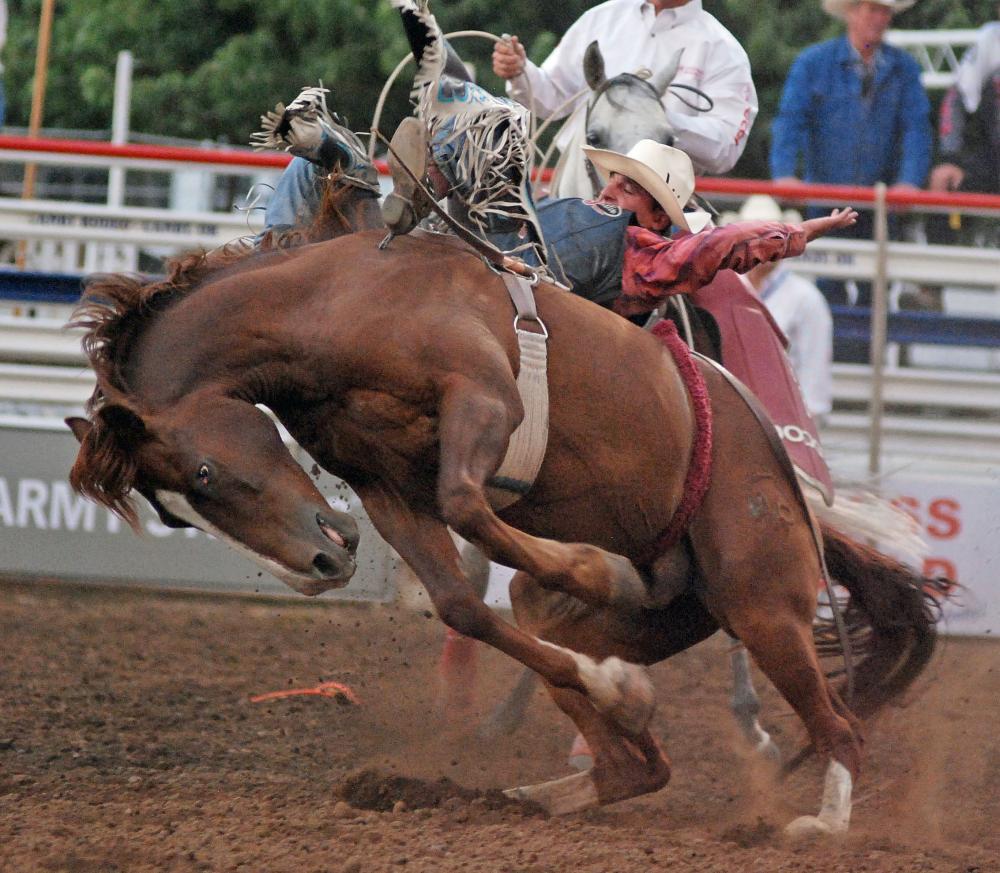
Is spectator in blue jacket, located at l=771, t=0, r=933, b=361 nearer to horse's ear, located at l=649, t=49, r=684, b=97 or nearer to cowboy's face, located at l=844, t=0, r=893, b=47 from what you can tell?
cowboy's face, located at l=844, t=0, r=893, b=47

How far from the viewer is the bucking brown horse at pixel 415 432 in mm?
3404

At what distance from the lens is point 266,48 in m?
13.1

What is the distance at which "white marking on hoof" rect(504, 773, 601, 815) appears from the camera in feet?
13.4

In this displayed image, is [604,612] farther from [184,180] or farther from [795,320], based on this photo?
[184,180]

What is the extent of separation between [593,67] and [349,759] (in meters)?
2.24

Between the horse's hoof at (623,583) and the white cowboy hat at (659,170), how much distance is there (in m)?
0.92

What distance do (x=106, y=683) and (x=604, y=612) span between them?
2.23m

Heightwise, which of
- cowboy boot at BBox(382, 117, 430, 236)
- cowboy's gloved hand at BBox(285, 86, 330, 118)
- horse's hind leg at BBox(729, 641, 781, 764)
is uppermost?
cowboy's gloved hand at BBox(285, 86, 330, 118)

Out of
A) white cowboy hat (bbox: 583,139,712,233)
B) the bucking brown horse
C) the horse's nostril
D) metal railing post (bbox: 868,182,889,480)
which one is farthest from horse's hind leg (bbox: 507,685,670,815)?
metal railing post (bbox: 868,182,889,480)

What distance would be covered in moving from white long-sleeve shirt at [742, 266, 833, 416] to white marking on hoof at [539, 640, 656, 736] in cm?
358

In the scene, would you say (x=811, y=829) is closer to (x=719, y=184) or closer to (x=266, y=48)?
(x=719, y=184)

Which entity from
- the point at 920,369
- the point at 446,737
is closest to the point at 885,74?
the point at 920,369

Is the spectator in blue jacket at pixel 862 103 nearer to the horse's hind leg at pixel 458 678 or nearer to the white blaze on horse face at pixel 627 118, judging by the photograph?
the white blaze on horse face at pixel 627 118

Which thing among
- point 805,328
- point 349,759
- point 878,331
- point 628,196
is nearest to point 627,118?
point 628,196
